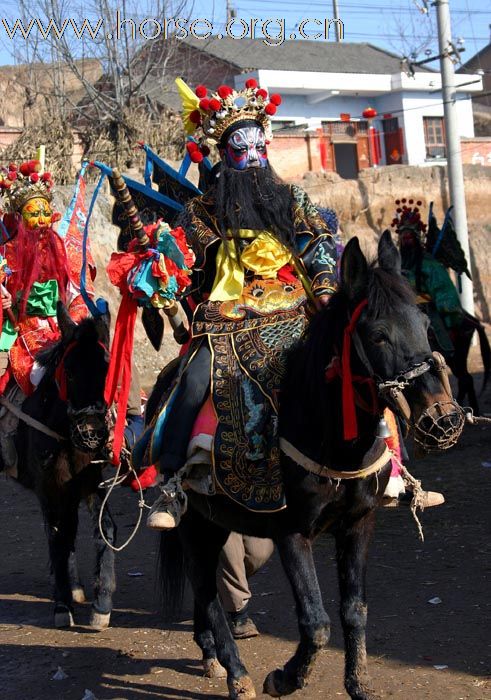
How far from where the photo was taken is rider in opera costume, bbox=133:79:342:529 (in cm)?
446

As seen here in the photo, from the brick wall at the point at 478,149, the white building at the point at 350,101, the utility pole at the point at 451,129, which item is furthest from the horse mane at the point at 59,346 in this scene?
the white building at the point at 350,101

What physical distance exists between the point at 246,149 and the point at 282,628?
9.06ft

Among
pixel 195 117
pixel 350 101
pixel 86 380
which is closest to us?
pixel 195 117

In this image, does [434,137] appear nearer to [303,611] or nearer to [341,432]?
[341,432]

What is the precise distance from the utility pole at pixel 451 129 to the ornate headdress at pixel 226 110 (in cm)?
1395

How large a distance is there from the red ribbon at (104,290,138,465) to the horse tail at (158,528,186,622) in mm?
629

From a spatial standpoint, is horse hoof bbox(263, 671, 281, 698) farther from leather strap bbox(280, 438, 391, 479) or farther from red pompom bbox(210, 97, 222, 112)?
red pompom bbox(210, 97, 222, 112)

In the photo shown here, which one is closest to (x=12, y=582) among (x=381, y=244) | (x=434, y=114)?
(x=381, y=244)

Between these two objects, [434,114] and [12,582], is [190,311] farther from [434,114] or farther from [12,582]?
[434,114]

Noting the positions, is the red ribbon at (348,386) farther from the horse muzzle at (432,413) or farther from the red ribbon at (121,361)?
the red ribbon at (121,361)

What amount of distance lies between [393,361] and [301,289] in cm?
138

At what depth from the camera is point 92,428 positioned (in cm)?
579

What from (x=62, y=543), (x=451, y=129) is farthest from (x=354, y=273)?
(x=451, y=129)

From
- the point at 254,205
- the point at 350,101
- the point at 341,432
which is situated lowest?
the point at 341,432
